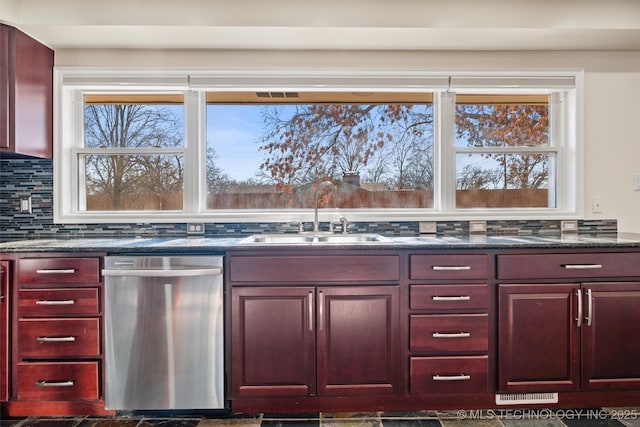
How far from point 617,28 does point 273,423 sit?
301 centimetres

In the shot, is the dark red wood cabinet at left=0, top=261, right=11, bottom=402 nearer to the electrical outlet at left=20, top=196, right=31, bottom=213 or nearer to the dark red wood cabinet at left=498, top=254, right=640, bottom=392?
the electrical outlet at left=20, top=196, right=31, bottom=213

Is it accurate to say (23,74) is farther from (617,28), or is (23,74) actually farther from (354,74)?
(617,28)

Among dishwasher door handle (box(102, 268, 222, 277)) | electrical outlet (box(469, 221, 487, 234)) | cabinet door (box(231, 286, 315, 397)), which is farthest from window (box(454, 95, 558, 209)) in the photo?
dishwasher door handle (box(102, 268, 222, 277))

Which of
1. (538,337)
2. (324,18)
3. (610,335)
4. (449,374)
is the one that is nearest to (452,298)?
(449,374)

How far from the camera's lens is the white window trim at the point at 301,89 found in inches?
98.2

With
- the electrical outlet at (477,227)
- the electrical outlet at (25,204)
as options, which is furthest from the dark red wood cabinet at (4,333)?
the electrical outlet at (477,227)

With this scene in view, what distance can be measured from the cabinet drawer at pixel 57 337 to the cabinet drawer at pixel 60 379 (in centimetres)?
6

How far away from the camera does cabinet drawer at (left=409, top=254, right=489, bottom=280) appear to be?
2.01 meters

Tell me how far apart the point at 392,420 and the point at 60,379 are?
179 centimetres

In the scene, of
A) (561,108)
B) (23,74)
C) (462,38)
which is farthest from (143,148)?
(561,108)

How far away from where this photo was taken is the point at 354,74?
99.0 inches

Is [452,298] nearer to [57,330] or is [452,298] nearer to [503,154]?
[503,154]

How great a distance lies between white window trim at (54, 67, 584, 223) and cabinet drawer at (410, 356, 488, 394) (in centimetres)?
94

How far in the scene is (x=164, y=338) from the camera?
196cm
